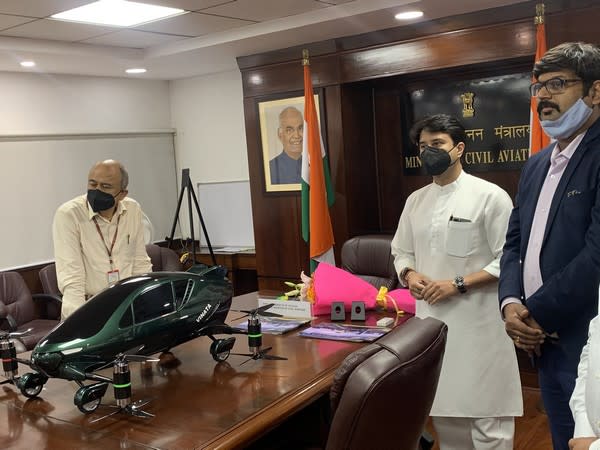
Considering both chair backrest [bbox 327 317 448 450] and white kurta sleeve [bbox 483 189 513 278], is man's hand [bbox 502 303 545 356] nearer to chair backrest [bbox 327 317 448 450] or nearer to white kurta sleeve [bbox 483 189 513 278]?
chair backrest [bbox 327 317 448 450]

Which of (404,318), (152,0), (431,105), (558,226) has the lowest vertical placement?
(404,318)

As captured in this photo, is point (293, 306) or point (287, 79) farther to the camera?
point (287, 79)

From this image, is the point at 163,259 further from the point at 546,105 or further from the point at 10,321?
the point at 546,105

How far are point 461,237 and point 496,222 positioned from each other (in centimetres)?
15

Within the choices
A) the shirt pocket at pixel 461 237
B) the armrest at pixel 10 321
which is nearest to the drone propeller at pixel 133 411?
the shirt pocket at pixel 461 237

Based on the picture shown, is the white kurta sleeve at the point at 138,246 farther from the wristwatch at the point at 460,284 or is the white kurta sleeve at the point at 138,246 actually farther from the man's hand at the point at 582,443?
the man's hand at the point at 582,443

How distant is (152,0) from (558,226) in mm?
2498

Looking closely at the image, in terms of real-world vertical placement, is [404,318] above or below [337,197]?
below

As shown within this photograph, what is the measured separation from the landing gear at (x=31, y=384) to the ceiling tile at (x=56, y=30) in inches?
100

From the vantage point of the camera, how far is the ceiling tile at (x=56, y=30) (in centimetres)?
385

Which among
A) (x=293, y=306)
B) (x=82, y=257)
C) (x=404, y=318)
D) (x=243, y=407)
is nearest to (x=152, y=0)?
(x=82, y=257)

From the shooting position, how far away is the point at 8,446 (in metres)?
1.59

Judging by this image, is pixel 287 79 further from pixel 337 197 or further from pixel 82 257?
pixel 82 257

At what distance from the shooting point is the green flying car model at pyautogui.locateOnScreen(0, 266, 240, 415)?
1828 mm
